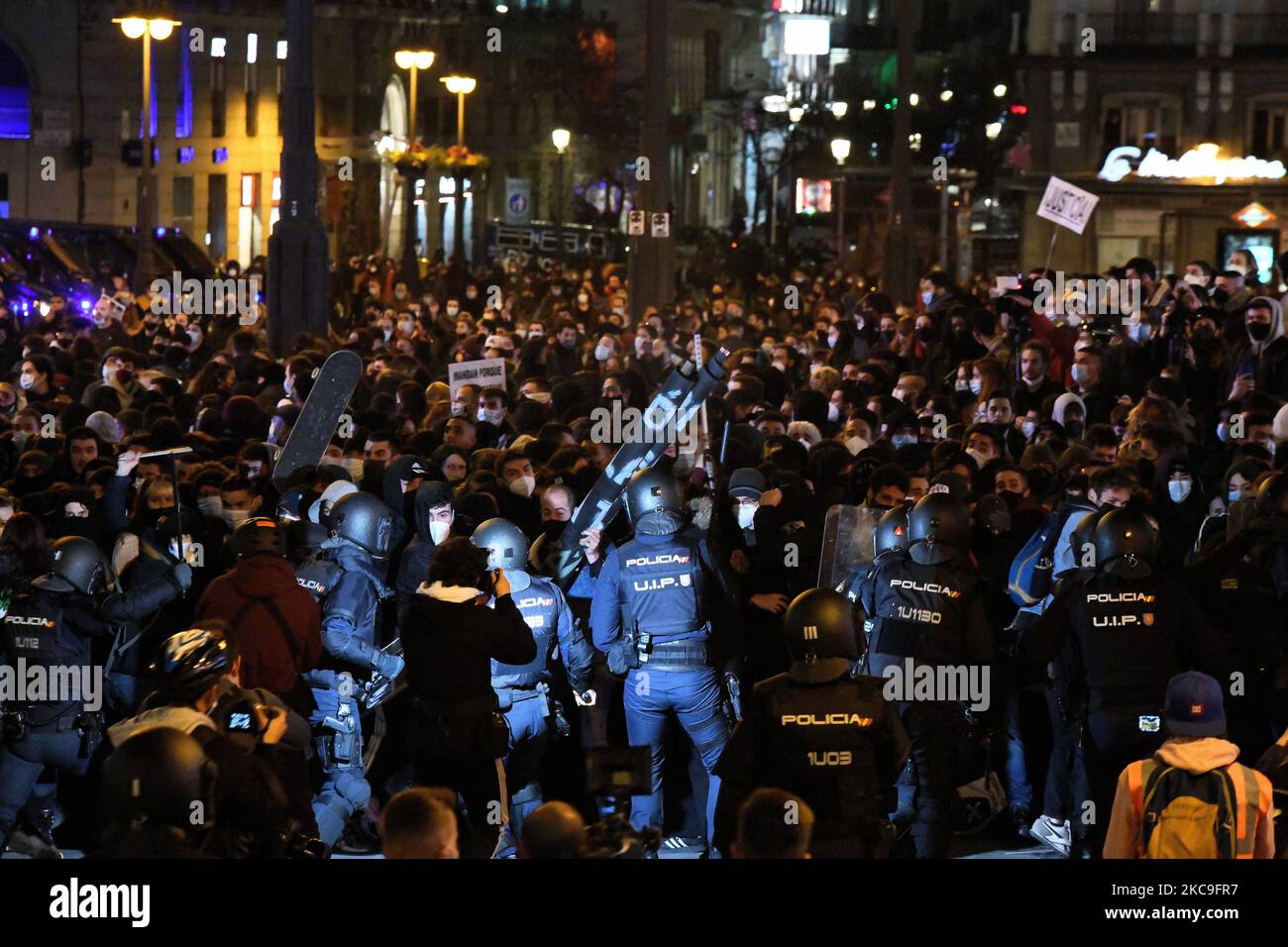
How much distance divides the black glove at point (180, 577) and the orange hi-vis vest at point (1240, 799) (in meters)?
4.71

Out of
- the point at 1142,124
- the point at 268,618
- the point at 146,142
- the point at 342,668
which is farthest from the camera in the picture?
the point at 1142,124

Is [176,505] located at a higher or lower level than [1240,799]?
higher

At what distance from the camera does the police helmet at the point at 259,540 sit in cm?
866

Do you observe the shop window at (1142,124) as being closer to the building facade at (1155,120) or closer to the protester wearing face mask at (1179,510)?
the building facade at (1155,120)

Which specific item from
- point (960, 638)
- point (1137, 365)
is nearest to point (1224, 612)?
point (960, 638)

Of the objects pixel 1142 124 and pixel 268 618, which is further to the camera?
pixel 1142 124

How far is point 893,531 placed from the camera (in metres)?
9.30

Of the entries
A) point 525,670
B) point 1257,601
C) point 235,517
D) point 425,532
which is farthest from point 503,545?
point 1257,601

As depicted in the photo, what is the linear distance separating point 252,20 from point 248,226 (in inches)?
230

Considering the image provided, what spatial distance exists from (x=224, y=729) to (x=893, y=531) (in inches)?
145

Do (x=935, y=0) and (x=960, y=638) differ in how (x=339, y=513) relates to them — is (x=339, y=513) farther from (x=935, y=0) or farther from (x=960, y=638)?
(x=935, y=0)

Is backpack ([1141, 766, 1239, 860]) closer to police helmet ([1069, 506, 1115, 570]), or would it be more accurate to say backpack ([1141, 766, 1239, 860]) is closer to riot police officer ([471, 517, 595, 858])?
police helmet ([1069, 506, 1115, 570])

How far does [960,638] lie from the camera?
28.5 feet
